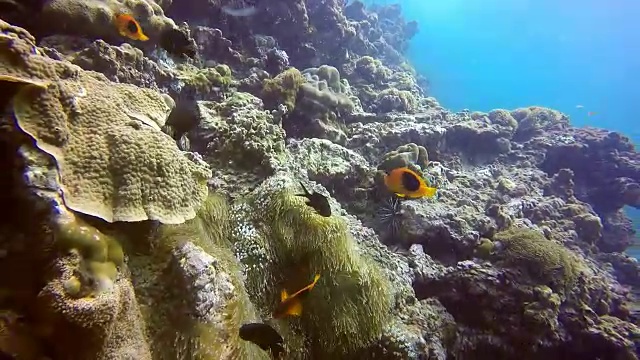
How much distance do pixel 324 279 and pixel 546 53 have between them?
90.4m

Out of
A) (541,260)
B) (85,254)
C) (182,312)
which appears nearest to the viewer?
(85,254)

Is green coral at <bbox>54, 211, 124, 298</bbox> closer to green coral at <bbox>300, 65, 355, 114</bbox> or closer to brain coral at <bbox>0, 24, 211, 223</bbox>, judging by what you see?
brain coral at <bbox>0, 24, 211, 223</bbox>

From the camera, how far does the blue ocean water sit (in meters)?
59.2

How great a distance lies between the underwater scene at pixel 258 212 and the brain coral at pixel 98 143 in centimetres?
1

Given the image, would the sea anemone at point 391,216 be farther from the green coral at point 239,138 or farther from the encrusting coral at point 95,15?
the encrusting coral at point 95,15

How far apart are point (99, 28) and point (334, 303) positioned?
3.59 m

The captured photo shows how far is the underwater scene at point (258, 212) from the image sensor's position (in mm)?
1694

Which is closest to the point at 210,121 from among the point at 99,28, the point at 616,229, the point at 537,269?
the point at 99,28

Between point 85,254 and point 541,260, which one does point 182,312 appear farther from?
point 541,260

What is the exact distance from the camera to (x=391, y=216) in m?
4.71

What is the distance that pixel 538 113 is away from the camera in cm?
1083

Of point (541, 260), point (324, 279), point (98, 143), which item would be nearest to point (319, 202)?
point (324, 279)

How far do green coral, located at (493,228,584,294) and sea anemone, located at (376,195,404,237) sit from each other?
4.08 ft

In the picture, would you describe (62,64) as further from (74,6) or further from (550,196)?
(550,196)
